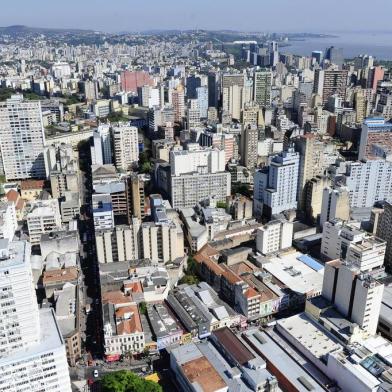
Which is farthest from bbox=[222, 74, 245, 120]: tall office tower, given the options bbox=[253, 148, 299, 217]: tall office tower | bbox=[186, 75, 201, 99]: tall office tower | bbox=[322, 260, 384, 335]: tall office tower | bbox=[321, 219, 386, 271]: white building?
bbox=[322, 260, 384, 335]: tall office tower

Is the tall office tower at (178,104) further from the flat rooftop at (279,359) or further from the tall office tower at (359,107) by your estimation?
the flat rooftop at (279,359)

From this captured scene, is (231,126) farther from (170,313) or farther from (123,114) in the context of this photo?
(170,313)

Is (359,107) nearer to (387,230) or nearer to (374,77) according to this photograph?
(374,77)

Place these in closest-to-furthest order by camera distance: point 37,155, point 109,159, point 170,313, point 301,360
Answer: point 301,360
point 170,313
point 37,155
point 109,159

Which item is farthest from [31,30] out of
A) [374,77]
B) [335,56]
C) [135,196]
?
[135,196]

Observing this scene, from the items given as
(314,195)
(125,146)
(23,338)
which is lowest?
(314,195)

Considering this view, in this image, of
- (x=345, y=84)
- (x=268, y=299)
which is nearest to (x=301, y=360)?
(x=268, y=299)
